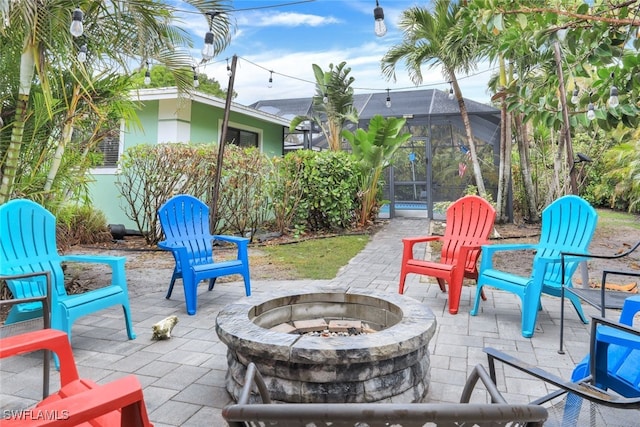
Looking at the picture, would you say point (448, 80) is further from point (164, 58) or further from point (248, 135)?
point (164, 58)

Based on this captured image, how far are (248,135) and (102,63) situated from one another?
23.4ft

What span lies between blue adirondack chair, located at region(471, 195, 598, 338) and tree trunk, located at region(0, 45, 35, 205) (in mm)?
4628

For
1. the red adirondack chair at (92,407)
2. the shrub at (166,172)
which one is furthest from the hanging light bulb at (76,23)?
the shrub at (166,172)

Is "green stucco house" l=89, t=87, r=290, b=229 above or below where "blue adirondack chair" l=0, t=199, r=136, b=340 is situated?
above

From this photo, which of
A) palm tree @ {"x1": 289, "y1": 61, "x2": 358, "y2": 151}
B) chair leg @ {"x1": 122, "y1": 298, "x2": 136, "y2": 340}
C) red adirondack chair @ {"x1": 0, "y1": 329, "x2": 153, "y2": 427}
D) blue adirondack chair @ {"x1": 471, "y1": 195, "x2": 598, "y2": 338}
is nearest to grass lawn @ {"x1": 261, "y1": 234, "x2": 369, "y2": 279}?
blue adirondack chair @ {"x1": 471, "y1": 195, "x2": 598, "y2": 338}

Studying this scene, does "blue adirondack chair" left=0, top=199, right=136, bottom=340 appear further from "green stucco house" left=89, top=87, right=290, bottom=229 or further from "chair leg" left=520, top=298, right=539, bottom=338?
"green stucco house" left=89, top=87, right=290, bottom=229

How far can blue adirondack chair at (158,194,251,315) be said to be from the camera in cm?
403

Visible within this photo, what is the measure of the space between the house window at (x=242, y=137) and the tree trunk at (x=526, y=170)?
286 inches

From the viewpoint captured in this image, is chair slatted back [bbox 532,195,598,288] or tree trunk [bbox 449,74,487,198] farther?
tree trunk [bbox 449,74,487,198]

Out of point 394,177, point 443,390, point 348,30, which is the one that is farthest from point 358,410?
point 394,177

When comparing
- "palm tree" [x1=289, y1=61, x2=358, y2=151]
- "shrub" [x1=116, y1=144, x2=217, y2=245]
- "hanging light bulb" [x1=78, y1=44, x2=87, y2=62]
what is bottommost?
"shrub" [x1=116, y1=144, x2=217, y2=245]

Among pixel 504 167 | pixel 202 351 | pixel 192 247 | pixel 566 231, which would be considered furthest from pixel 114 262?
pixel 504 167

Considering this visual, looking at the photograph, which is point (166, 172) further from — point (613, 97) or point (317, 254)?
point (613, 97)

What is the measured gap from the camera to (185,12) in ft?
16.6
